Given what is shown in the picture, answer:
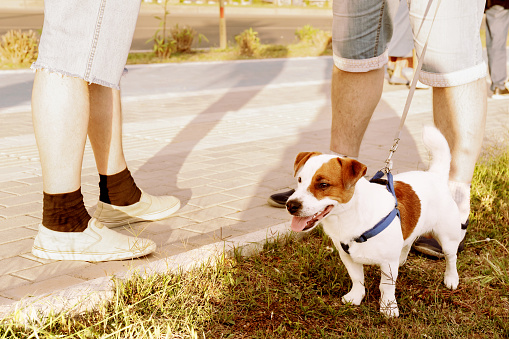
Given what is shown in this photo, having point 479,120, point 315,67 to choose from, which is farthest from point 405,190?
point 315,67

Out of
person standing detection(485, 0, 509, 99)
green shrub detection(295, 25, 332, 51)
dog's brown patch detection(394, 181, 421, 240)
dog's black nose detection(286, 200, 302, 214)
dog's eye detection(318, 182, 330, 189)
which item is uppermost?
dog's eye detection(318, 182, 330, 189)

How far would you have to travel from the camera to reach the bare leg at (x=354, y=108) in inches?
151

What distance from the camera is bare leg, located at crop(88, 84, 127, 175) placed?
350cm

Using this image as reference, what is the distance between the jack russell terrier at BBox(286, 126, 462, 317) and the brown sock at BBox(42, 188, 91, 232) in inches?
40.8

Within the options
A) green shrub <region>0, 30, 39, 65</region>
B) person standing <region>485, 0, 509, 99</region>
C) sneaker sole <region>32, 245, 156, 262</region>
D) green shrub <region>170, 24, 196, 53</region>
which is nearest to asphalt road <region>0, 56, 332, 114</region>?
green shrub <region>0, 30, 39, 65</region>

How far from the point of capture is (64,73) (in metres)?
2.85

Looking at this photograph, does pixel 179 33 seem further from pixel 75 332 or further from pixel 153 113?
pixel 75 332

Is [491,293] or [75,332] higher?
[75,332]

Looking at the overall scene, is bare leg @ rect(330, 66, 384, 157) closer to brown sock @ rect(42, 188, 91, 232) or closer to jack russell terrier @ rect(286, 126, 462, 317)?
jack russell terrier @ rect(286, 126, 462, 317)

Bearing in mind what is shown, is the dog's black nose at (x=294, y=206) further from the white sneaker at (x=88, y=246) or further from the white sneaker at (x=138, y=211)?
the white sneaker at (x=138, y=211)

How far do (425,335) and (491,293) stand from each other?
1.94ft

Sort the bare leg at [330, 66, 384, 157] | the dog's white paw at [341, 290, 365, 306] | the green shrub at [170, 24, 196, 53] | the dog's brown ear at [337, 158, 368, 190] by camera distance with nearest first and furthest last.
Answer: the dog's brown ear at [337, 158, 368, 190] < the dog's white paw at [341, 290, 365, 306] < the bare leg at [330, 66, 384, 157] < the green shrub at [170, 24, 196, 53]

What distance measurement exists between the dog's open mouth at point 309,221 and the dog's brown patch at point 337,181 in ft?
0.24

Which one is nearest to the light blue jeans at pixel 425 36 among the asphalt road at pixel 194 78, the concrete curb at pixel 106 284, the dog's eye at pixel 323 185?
the concrete curb at pixel 106 284
